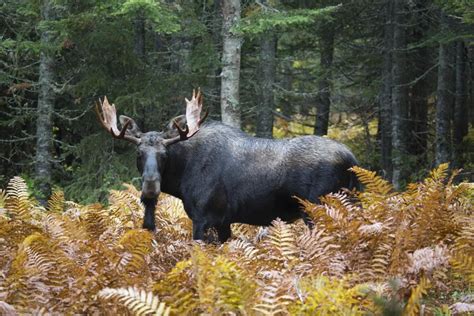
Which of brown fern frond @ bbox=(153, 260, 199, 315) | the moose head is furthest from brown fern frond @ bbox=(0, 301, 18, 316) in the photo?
the moose head

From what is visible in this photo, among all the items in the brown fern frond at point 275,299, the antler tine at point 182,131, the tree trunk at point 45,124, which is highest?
the antler tine at point 182,131

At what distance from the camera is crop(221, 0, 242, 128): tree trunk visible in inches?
592

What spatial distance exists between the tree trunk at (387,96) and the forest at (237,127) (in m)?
0.05

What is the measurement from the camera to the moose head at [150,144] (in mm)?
8820

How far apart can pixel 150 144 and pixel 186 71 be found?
9337 millimetres

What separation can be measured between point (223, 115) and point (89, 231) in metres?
7.20

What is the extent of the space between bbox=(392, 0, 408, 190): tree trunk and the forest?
0.04 m

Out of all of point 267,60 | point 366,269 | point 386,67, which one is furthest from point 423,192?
point 386,67

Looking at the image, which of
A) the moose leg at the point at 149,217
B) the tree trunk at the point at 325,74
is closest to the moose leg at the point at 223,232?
the moose leg at the point at 149,217

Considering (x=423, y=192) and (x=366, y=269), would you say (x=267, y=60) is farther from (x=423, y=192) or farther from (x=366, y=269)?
(x=366, y=269)

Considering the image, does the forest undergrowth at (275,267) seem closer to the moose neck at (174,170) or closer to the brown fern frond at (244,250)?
the brown fern frond at (244,250)

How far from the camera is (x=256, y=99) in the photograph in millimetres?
22641

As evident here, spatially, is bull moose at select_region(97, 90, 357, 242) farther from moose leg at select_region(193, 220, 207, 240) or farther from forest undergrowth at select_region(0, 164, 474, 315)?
forest undergrowth at select_region(0, 164, 474, 315)

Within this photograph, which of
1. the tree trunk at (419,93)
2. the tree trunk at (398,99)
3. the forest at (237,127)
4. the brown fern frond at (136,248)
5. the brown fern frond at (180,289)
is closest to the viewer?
the brown fern frond at (180,289)
